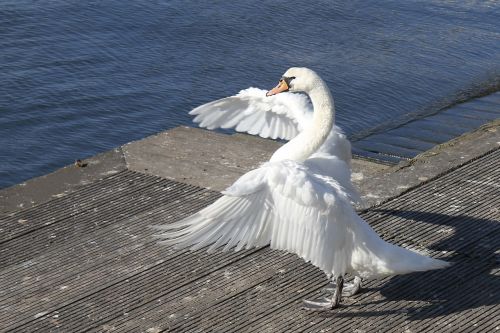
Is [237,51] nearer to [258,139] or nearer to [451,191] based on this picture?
[258,139]

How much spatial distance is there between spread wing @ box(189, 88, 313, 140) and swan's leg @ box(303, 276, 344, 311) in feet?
5.71

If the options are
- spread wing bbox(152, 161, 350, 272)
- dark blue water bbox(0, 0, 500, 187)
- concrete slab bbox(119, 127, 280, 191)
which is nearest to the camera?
spread wing bbox(152, 161, 350, 272)

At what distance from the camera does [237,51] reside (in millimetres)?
14727

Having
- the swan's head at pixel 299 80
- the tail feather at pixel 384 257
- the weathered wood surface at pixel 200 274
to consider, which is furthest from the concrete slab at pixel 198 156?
the tail feather at pixel 384 257

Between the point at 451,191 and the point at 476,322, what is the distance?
209 cm

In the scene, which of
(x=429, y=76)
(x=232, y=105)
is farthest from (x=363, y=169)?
(x=429, y=76)

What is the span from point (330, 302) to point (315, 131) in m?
1.14

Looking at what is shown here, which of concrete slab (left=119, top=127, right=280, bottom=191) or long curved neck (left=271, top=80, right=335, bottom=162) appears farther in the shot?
concrete slab (left=119, top=127, right=280, bottom=191)

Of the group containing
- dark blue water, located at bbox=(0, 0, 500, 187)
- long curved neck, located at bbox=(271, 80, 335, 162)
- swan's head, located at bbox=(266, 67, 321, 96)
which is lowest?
dark blue water, located at bbox=(0, 0, 500, 187)

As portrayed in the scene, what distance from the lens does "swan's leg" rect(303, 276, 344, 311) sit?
20.6ft

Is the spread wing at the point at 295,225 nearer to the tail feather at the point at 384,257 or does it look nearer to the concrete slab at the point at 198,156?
the tail feather at the point at 384,257

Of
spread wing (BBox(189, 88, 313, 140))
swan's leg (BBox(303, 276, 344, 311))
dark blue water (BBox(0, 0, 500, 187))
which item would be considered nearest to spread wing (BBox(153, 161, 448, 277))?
swan's leg (BBox(303, 276, 344, 311))

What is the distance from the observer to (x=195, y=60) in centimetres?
1434

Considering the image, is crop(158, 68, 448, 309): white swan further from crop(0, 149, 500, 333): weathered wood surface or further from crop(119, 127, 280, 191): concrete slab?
crop(119, 127, 280, 191): concrete slab
